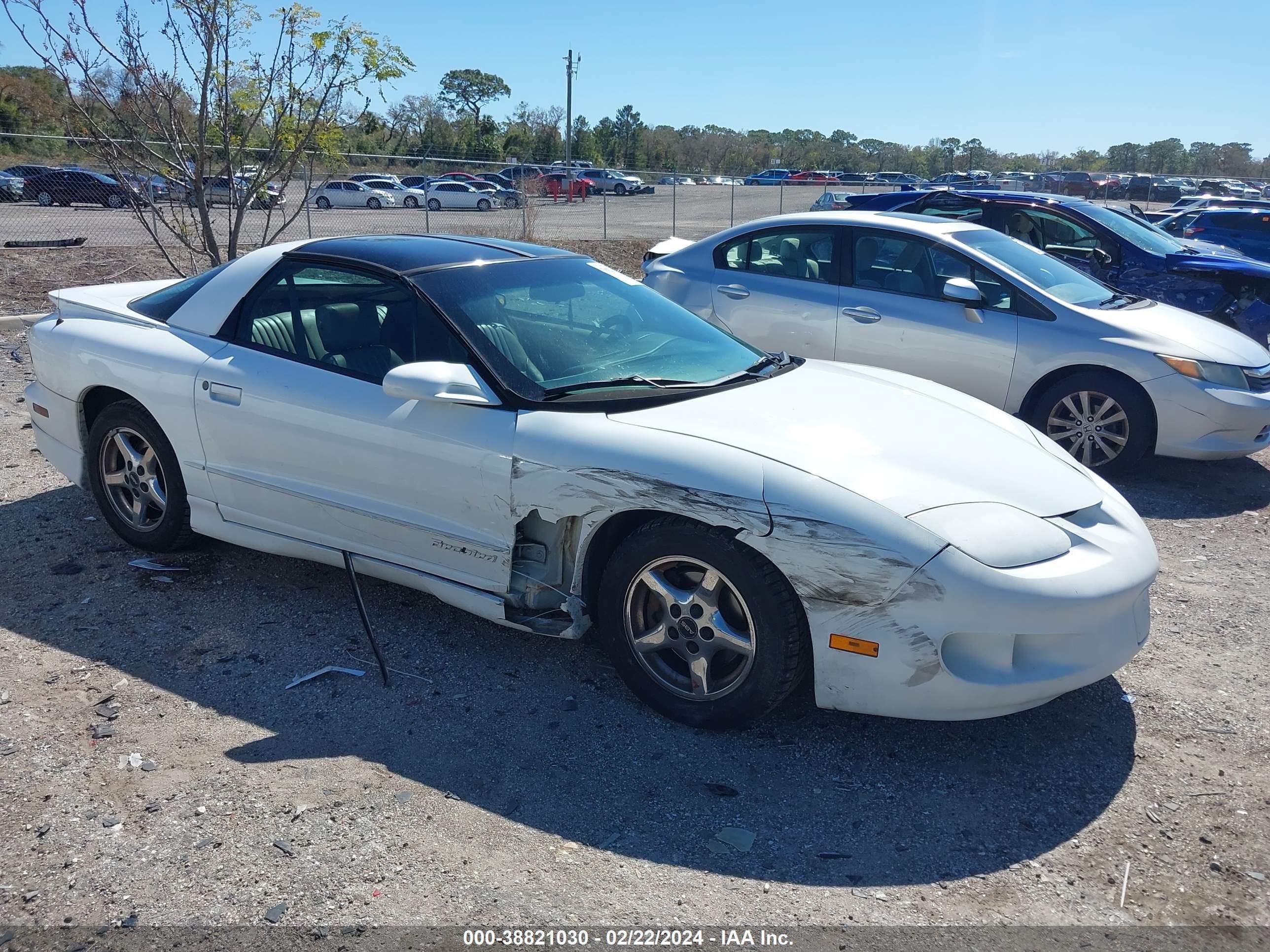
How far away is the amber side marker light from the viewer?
10.2 ft

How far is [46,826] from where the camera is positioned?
9.64ft

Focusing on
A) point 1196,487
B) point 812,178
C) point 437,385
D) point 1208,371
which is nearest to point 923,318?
point 1208,371

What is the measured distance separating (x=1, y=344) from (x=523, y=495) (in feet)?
26.1

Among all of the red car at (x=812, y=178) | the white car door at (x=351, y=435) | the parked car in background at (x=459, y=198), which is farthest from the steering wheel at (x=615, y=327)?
the red car at (x=812, y=178)

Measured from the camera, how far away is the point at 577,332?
4172mm

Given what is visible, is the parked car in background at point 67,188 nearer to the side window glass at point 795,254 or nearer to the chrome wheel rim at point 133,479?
the side window glass at point 795,254

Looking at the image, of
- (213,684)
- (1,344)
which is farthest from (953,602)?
(1,344)

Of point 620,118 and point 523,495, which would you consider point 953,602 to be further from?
point 620,118

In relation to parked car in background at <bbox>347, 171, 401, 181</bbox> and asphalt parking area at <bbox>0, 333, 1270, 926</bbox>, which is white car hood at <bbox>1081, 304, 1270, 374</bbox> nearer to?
asphalt parking area at <bbox>0, 333, 1270, 926</bbox>

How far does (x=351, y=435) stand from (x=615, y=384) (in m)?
1.04

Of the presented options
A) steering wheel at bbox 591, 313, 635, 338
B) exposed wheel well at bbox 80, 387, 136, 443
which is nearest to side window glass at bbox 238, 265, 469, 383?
steering wheel at bbox 591, 313, 635, 338

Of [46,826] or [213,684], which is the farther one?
[213,684]

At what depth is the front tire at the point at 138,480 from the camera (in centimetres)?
460

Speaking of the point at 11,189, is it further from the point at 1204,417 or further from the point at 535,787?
the point at 535,787
